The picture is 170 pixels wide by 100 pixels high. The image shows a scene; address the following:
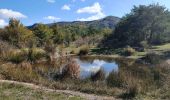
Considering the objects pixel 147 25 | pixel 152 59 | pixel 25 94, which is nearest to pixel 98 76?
pixel 25 94

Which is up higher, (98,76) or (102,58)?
(98,76)

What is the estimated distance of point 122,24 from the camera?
63781 mm

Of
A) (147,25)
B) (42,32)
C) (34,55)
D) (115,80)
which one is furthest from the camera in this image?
(42,32)

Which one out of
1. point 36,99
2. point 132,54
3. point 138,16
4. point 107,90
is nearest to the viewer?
point 36,99

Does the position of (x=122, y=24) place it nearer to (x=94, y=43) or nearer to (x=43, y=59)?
(x=94, y=43)

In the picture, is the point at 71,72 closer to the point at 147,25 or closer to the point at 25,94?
the point at 25,94

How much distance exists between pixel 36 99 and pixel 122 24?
54.0 metres

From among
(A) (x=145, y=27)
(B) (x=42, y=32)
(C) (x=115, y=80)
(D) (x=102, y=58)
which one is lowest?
(D) (x=102, y=58)

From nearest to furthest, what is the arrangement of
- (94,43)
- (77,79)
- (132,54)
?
1. (77,79)
2. (132,54)
3. (94,43)

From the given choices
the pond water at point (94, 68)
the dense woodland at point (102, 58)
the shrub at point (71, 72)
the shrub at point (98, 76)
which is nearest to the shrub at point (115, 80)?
the dense woodland at point (102, 58)

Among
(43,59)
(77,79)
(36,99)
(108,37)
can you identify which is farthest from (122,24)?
(36,99)

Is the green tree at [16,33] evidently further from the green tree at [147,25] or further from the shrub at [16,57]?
the shrub at [16,57]

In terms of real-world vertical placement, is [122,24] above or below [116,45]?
above

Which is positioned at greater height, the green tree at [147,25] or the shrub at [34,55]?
the green tree at [147,25]
